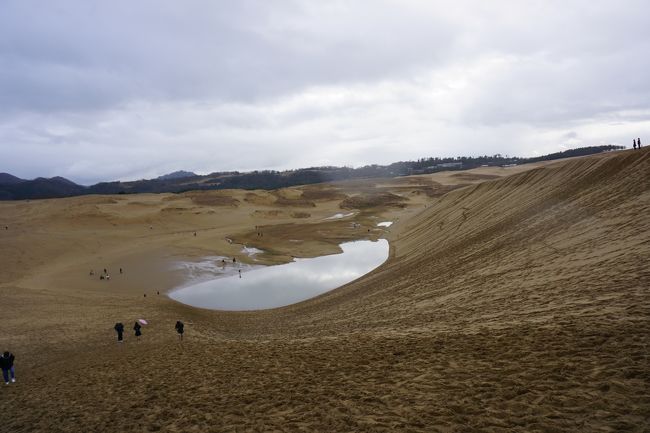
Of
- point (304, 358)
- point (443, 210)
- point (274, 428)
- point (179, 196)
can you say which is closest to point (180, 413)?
point (274, 428)

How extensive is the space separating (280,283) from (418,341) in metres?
22.4

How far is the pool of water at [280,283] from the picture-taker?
1079 inches

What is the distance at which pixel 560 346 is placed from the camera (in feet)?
25.6

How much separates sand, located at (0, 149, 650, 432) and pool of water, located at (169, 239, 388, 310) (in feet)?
8.81

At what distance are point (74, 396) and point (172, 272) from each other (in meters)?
26.5

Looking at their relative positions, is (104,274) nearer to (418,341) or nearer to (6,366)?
(6,366)

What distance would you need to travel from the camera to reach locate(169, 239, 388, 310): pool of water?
2741cm

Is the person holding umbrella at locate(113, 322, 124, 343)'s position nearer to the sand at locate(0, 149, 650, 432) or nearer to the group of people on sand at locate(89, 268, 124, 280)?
the sand at locate(0, 149, 650, 432)

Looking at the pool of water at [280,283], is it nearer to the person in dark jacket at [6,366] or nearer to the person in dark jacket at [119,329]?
the person in dark jacket at [119,329]

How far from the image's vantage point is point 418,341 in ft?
34.3

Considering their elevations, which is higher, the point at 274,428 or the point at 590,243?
the point at 590,243

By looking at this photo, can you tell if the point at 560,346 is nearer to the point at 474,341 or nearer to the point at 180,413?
the point at 474,341

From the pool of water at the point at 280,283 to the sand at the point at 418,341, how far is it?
2686mm

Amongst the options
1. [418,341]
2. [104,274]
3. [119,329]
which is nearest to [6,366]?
[119,329]
